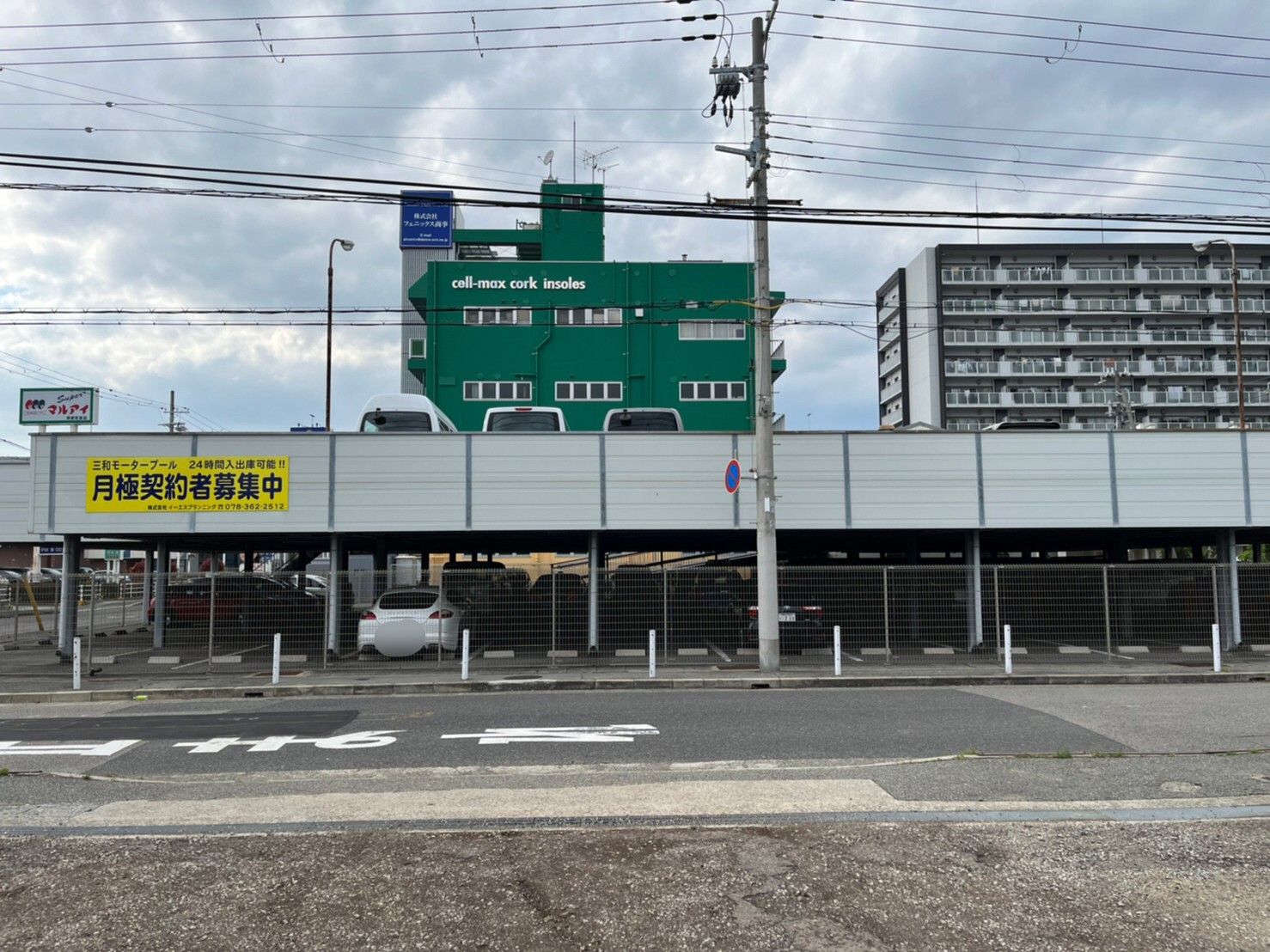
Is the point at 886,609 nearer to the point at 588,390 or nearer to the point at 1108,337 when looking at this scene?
the point at 588,390

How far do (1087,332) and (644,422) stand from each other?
5628 centimetres

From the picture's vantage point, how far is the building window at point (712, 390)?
128 feet

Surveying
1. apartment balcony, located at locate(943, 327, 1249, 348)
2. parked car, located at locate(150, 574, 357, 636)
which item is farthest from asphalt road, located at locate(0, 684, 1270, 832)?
apartment balcony, located at locate(943, 327, 1249, 348)

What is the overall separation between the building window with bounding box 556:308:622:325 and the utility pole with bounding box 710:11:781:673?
23061mm

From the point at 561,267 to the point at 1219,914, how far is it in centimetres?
3706

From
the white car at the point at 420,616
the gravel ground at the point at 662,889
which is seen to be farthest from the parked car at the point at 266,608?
the gravel ground at the point at 662,889

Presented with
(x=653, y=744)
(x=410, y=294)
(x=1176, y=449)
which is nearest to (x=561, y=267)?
(x=410, y=294)

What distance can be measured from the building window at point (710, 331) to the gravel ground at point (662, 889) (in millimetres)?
34028

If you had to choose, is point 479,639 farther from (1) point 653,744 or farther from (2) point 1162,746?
(2) point 1162,746

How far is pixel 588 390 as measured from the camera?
128 ft

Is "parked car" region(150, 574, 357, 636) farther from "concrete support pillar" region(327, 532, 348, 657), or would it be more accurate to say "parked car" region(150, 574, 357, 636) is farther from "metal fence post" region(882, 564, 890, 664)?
"metal fence post" region(882, 564, 890, 664)

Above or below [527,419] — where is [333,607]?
below

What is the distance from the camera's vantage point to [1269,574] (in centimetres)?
1780

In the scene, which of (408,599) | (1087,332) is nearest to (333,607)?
(408,599)
